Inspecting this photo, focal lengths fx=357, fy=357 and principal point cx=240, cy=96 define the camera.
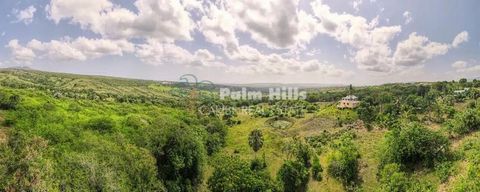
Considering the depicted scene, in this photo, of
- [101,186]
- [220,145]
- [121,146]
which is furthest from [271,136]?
[101,186]

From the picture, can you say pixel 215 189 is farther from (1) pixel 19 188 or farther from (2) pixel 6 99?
(2) pixel 6 99

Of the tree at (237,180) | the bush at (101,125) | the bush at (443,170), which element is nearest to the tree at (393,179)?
the bush at (443,170)

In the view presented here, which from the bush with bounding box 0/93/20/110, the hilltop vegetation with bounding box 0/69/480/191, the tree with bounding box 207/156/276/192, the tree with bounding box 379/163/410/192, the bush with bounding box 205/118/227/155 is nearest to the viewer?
the hilltop vegetation with bounding box 0/69/480/191

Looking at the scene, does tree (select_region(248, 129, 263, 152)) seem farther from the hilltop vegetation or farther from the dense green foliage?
the dense green foliage

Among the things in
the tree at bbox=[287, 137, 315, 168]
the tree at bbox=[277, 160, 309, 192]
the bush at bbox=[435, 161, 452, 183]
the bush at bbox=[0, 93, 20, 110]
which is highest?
the bush at bbox=[0, 93, 20, 110]

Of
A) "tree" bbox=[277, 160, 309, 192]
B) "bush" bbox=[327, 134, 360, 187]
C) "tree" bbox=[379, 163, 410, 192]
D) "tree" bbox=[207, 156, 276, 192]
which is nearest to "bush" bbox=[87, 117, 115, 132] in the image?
"tree" bbox=[207, 156, 276, 192]

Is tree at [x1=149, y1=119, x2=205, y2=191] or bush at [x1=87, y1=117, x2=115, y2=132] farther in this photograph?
bush at [x1=87, y1=117, x2=115, y2=132]

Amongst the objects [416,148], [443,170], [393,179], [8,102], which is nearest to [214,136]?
[8,102]

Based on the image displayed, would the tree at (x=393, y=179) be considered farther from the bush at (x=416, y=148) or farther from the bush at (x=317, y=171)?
the bush at (x=317, y=171)

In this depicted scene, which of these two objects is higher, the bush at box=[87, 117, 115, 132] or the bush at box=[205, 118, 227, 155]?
the bush at box=[87, 117, 115, 132]
